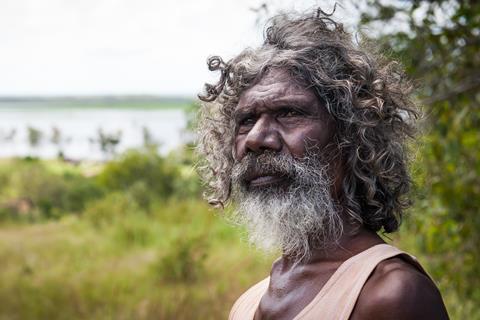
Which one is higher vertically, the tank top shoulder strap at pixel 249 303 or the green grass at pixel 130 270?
the tank top shoulder strap at pixel 249 303

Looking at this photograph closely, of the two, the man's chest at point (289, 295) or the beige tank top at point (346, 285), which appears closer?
the beige tank top at point (346, 285)

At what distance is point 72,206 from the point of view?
18703mm

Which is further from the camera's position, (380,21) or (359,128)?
(380,21)

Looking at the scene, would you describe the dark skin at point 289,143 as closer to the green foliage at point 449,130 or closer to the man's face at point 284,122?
the man's face at point 284,122

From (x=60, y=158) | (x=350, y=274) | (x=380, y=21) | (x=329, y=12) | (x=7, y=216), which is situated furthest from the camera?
(x=60, y=158)

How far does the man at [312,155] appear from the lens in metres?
1.83

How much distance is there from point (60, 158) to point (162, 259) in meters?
19.9

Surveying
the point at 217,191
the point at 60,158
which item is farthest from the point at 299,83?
the point at 60,158

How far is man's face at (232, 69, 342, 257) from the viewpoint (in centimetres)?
183

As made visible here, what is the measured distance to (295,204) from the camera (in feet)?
6.14

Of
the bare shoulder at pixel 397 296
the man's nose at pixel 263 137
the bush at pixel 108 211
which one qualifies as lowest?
the bush at pixel 108 211

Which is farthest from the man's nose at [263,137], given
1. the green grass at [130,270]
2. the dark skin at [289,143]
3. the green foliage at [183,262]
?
the green foliage at [183,262]

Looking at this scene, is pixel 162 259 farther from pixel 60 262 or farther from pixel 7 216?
pixel 7 216

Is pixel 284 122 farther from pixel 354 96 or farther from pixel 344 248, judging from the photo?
pixel 344 248
